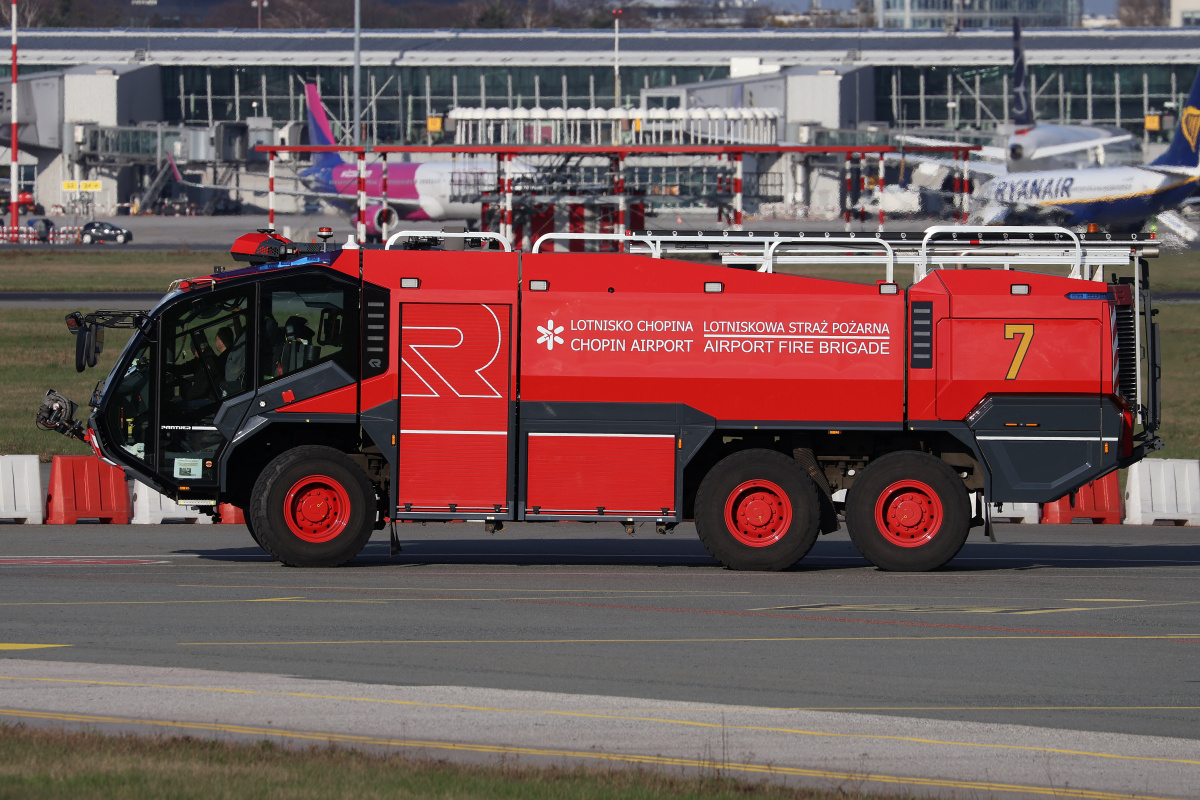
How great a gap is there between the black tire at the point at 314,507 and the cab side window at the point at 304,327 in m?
0.84

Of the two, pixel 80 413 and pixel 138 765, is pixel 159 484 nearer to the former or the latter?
pixel 138 765

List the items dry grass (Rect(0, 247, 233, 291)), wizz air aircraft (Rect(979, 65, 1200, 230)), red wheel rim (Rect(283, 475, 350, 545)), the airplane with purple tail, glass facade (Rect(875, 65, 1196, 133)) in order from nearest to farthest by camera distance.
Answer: red wheel rim (Rect(283, 475, 350, 545))
dry grass (Rect(0, 247, 233, 291))
wizz air aircraft (Rect(979, 65, 1200, 230))
the airplane with purple tail
glass facade (Rect(875, 65, 1196, 133))

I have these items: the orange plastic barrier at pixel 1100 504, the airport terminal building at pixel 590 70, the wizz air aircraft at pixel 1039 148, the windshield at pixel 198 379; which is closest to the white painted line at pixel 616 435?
the windshield at pixel 198 379

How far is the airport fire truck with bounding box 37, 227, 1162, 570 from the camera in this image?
1429 centimetres

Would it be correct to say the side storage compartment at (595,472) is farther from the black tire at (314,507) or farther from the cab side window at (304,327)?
the cab side window at (304,327)

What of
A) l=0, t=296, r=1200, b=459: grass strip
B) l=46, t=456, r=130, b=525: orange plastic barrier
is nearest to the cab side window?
l=46, t=456, r=130, b=525: orange plastic barrier

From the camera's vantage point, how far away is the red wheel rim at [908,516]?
1451cm

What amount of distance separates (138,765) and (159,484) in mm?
7036

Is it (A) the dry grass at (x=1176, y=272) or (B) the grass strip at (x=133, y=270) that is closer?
(B) the grass strip at (x=133, y=270)

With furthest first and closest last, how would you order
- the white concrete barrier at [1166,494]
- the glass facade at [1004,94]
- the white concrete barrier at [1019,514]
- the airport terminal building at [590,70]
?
the glass facade at [1004,94] → the airport terminal building at [590,70] → the white concrete barrier at [1019,514] → the white concrete barrier at [1166,494]

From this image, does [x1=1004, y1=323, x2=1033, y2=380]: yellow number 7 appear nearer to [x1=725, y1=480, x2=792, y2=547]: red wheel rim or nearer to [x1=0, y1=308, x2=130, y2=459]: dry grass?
[x1=725, y1=480, x2=792, y2=547]: red wheel rim

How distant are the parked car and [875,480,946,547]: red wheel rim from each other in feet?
221

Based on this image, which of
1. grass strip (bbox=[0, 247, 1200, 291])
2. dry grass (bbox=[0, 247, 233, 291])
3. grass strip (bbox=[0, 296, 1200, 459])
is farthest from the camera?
dry grass (bbox=[0, 247, 233, 291])

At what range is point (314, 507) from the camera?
1439 cm
